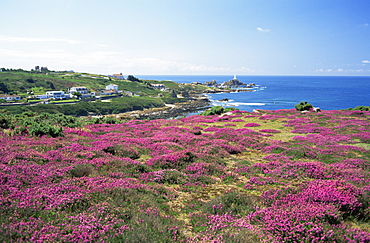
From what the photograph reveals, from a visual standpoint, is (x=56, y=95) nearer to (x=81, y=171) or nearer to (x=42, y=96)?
(x=42, y=96)

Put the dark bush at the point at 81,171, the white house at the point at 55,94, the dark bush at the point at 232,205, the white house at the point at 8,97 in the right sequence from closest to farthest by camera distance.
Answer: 1. the dark bush at the point at 232,205
2. the dark bush at the point at 81,171
3. the white house at the point at 8,97
4. the white house at the point at 55,94

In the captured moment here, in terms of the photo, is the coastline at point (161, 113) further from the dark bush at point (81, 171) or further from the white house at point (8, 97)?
the dark bush at point (81, 171)

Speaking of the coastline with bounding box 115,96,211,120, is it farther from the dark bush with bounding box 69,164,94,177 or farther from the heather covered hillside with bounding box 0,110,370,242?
the dark bush with bounding box 69,164,94,177

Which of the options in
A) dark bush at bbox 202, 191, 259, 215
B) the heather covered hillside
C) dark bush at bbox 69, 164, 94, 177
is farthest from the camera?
dark bush at bbox 69, 164, 94, 177

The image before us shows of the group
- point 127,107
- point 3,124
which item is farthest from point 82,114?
point 3,124

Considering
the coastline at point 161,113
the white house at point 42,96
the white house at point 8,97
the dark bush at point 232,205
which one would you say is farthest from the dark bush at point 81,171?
the white house at point 42,96

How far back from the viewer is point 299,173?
12367mm

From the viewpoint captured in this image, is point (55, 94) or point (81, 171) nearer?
point (81, 171)

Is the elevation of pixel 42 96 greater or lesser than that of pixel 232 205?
greater

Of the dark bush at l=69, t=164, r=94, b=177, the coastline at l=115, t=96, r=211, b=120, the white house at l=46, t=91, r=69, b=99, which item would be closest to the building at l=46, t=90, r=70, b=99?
the white house at l=46, t=91, r=69, b=99

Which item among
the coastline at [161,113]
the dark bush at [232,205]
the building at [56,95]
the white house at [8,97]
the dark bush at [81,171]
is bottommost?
the coastline at [161,113]

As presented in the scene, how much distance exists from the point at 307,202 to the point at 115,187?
25.2ft

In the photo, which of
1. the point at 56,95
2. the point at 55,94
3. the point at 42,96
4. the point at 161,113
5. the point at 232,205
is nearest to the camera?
the point at 232,205

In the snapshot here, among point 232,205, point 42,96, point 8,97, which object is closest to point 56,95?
point 42,96
